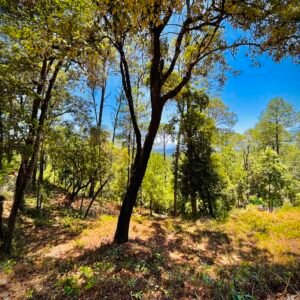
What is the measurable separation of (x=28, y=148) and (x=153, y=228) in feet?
15.5

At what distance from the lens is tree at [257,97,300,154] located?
1070 inches

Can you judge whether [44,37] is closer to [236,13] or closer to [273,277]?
[236,13]

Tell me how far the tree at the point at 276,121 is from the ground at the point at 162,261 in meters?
20.5

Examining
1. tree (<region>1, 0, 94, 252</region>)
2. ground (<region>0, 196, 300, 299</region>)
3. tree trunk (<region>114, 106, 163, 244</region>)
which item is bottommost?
ground (<region>0, 196, 300, 299</region>)

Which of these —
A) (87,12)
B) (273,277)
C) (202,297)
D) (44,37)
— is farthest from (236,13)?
(202,297)

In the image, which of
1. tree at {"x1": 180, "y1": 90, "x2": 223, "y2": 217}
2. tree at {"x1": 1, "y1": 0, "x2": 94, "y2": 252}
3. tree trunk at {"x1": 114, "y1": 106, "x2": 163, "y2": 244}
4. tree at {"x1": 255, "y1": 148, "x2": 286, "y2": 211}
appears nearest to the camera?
tree at {"x1": 1, "y1": 0, "x2": 94, "y2": 252}

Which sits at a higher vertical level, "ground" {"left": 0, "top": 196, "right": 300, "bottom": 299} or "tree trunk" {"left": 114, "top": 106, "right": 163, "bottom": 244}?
"tree trunk" {"left": 114, "top": 106, "right": 163, "bottom": 244}

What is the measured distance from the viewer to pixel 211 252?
620 centimetres

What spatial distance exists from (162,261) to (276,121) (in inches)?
1074

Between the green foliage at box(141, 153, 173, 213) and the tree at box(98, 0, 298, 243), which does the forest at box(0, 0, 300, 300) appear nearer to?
the tree at box(98, 0, 298, 243)

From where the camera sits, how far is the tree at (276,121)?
2717 cm

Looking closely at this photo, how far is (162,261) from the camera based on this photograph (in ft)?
16.9

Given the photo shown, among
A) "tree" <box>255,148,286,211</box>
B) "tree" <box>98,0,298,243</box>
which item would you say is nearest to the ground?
"tree" <box>98,0,298,243</box>

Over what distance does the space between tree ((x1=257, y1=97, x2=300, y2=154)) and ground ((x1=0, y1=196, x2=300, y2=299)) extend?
67.2ft
